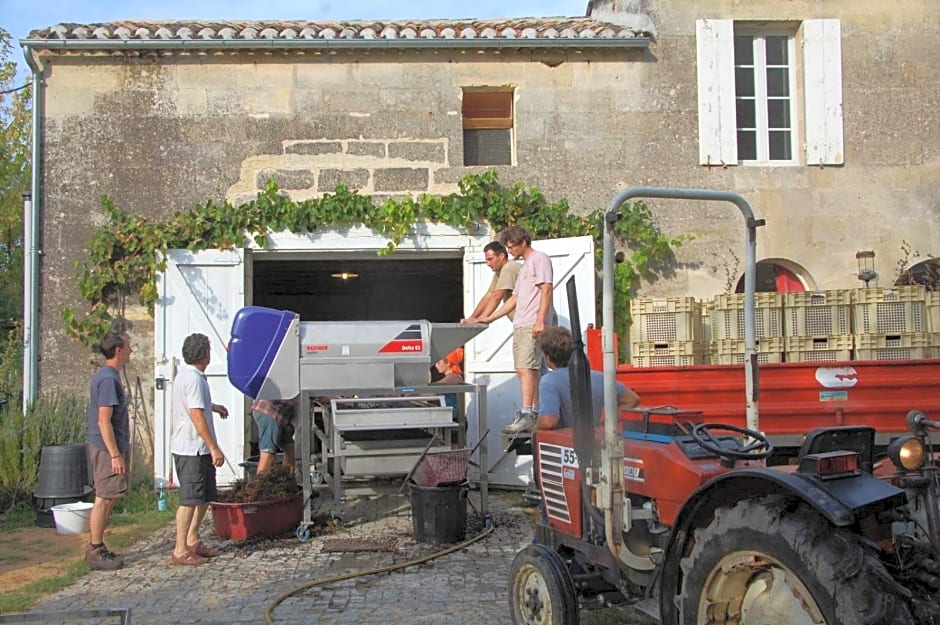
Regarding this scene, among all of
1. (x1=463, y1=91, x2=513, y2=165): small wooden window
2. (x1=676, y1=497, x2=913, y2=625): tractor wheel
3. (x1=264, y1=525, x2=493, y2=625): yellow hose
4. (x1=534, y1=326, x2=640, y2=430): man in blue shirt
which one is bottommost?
(x1=264, y1=525, x2=493, y2=625): yellow hose

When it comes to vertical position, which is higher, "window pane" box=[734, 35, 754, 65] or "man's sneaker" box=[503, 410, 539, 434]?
"window pane" box=[734, 35, 754, 65]

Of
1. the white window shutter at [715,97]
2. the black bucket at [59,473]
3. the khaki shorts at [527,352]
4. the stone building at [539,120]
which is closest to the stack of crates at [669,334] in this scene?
the khaki shorts at [527,352]

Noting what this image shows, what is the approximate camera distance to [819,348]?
7.82 meters

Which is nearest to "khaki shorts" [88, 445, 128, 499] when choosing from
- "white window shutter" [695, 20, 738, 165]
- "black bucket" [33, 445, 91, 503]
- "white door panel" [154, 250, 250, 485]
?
"black bucket" [33, 445, 91, 503]

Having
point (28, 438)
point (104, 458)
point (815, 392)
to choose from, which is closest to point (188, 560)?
point (104, 458)

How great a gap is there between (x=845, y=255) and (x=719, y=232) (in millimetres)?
1422

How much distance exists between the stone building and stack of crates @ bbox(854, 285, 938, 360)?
5.59ft

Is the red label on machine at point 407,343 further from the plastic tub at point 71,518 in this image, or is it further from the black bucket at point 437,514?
the plastic tub at point 71,518

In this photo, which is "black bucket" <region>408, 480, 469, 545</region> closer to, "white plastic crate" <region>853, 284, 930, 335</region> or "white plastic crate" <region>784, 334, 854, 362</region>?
"white plastic crate" <region>784, 334, 854, 362</region>

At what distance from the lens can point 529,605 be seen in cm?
405

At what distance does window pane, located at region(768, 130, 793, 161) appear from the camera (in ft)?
32.1

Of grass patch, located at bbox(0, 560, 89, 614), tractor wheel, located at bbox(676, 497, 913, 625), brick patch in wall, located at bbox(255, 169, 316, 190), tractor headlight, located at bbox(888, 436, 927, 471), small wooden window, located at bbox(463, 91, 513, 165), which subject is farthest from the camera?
small wooden window, located at bbox(463, 91, 513, 165)

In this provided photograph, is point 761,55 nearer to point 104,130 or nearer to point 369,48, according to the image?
point 369,48

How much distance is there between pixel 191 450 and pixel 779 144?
7.13m
